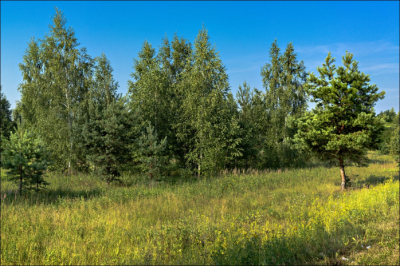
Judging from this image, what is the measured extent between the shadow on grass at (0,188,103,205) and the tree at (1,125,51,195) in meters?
0.59

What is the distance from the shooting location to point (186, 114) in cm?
1788

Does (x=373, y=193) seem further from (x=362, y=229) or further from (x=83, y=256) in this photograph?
(x=83, y=256)

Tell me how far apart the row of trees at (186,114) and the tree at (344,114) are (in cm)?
5

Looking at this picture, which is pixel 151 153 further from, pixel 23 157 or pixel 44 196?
pixel 23 157

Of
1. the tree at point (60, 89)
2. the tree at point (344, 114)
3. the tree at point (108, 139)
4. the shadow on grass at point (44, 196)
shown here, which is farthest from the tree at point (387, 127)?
the tree at point (60, 89)

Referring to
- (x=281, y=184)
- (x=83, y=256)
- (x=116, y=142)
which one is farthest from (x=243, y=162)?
(x=83, y=256)

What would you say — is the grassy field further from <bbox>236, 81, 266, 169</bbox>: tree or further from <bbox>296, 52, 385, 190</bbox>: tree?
<bbox>236, 81, 266, 169</bbox>: tree

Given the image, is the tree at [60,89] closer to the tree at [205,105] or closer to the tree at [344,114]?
the tree at [205,105]

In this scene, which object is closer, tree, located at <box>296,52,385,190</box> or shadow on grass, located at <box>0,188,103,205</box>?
shadow on grass, located at <box>0,188,103,205</box>

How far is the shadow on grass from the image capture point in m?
8.80

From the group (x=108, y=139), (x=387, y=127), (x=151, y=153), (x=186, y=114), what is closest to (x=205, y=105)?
(x=186, y=114)

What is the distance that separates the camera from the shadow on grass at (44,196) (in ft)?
28.9

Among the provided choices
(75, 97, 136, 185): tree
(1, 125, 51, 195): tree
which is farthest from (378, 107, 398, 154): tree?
(1, 125, 51, 195): tree

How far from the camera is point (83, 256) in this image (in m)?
4.66
